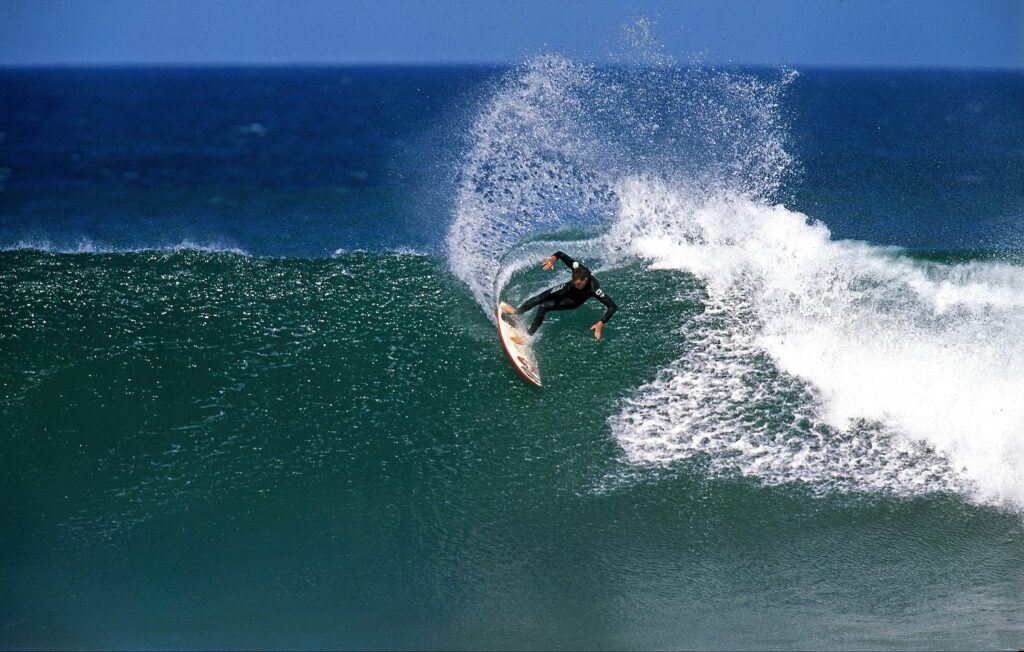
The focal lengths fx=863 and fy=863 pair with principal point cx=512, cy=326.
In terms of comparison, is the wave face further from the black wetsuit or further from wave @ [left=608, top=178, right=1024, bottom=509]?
the black wetsuit

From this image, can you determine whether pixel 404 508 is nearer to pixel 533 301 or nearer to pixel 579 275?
pixel 533 301

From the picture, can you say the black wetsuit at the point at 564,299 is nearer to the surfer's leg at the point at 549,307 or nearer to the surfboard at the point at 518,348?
the surfer's leg at the point at 549,307

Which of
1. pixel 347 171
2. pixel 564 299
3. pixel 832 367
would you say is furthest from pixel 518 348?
pixel 347 171

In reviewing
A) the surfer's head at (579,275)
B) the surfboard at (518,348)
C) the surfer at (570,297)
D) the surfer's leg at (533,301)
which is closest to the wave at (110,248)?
the surfboard at (518,348)

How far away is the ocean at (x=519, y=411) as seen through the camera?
8.56 m

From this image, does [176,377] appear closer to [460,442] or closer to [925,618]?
[460,442]

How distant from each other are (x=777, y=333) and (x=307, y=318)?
21.2 ft

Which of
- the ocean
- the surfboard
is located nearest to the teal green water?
the ocean

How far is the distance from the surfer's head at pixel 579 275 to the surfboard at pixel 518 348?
3.80 feet

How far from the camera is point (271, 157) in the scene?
2230 centimetres

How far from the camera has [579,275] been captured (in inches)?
420

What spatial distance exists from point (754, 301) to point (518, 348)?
3529mm

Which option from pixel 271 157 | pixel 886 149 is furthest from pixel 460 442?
pixel 886 149

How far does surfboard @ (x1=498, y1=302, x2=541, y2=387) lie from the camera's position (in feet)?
35.8
